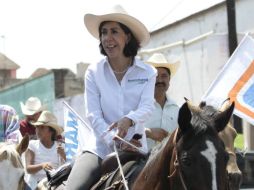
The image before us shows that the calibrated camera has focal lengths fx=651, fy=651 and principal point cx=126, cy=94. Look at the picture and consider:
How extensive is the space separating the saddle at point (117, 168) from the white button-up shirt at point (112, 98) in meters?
0.20

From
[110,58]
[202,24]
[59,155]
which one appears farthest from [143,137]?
[202,24]

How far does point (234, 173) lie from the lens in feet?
22.6

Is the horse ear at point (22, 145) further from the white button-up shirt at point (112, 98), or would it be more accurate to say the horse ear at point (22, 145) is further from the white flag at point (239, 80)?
the white flag at point (239, 80)

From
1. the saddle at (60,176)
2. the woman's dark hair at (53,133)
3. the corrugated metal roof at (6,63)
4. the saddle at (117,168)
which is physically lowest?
the corrugated metal roof at (6,63)

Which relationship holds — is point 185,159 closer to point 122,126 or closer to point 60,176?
point 122,126

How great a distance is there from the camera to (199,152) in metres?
4.20

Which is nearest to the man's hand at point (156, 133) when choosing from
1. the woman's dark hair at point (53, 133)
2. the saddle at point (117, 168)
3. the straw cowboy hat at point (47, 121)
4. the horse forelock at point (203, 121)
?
the saddle at point (117, 168)

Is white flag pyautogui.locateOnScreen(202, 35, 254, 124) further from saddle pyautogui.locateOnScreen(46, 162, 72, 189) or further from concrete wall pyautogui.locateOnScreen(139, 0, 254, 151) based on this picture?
concrete wall pyautogui.locateOnScreen(139, 0, 254, 151)

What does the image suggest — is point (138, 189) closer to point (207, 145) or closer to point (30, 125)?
point (207, 145)

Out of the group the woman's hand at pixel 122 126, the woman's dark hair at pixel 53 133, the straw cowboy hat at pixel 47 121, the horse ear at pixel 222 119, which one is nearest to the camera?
the horse ear at pixel 222 119

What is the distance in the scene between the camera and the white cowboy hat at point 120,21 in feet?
18.9

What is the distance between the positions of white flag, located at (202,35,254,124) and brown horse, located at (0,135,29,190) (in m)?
3.34

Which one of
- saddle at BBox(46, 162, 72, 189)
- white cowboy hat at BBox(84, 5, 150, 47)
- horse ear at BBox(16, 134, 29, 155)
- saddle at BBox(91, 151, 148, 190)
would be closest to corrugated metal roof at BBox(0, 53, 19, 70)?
horse ear at BBox(16, 134, 29, 155)

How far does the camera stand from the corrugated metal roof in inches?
2405
